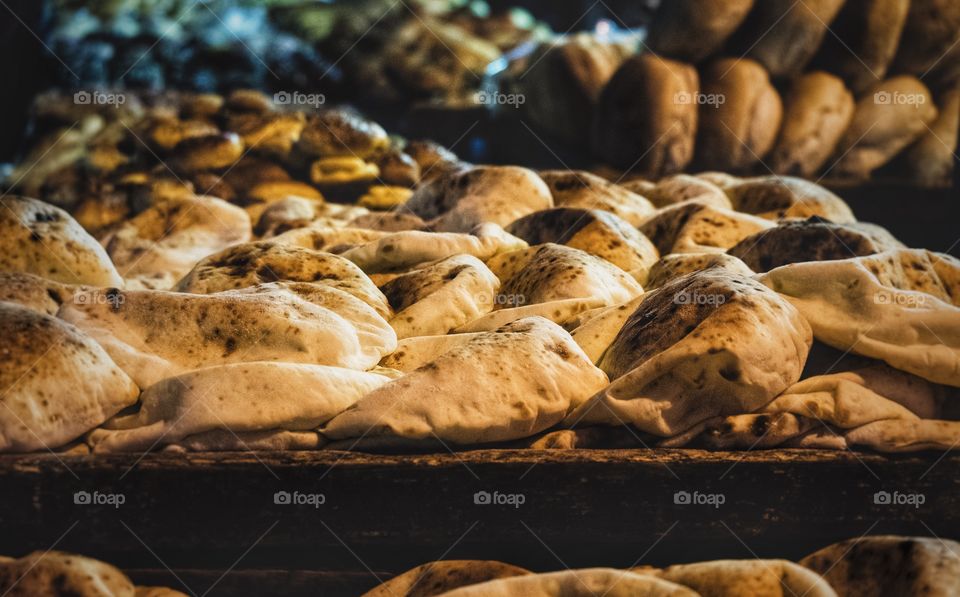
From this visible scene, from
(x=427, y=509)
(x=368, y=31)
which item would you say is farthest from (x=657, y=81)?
(x=427, y=509)

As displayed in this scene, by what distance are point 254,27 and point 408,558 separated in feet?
25.2

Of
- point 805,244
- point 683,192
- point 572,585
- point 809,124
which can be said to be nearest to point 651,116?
point 809,124

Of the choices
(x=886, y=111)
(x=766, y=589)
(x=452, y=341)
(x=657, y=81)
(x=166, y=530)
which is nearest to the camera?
(x=766, y=589)

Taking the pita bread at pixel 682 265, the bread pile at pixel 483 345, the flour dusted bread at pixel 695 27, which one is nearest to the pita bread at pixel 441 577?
the bread pile at pixel 483 345

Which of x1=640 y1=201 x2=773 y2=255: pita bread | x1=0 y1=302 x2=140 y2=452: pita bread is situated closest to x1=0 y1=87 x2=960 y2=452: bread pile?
x1=0 y1=302 x2=140 y2=452: pita bread

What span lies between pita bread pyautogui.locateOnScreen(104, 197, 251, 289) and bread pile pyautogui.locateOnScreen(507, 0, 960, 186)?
304 cm

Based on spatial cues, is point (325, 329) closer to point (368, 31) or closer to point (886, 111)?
point (886, 111)

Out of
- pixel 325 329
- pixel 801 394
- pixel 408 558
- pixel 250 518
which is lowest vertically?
pixel 408 558

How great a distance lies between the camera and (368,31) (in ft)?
26.9

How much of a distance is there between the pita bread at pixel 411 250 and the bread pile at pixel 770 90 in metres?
3.62

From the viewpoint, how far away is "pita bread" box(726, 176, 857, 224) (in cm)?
360

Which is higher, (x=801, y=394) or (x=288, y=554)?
(x=801, y=394)

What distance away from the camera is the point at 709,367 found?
181 cm

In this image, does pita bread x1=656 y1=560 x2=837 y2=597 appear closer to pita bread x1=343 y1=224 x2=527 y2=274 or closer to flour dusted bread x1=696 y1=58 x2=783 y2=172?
pita bread x1=343 y1=224 x2=527 y2=274
